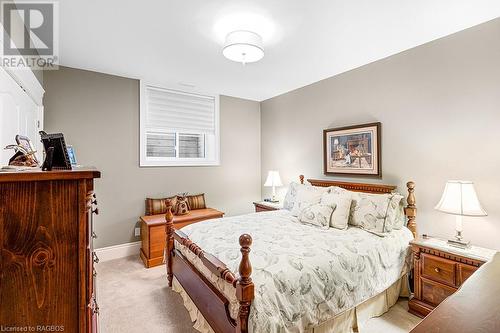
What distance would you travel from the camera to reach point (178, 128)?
14.0 ft

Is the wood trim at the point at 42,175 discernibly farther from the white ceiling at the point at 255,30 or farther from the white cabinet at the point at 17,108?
the white ceiling at the point at 255,30

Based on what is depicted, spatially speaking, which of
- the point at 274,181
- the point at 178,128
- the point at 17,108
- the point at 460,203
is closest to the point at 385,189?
the point at 460,203

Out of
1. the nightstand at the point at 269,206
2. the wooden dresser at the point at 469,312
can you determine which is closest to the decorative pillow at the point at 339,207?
the nightstand at the point at 269,206

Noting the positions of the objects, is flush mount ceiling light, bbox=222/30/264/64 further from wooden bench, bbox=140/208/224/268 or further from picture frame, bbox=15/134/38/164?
wooden bench, bbox=140/208/224/268

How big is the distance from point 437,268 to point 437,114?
152 centimetres

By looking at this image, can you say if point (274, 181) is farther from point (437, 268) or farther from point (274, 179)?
point (437, 268)

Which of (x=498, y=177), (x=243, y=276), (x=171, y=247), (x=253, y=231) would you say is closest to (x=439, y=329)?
(x=243, y=276)

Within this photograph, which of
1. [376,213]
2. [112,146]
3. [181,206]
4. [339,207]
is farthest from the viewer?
[181,206]

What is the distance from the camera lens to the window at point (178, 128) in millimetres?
3973

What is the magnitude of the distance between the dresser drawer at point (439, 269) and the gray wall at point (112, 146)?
3.25 metres

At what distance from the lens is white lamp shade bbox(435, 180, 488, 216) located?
2.12 m

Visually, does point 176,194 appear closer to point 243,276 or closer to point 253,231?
point 253,231

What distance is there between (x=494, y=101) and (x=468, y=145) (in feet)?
1.39

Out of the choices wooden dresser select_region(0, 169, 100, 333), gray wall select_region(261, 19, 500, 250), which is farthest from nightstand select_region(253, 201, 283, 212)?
wooden dresser select_region(0, 169, 100, 333)
